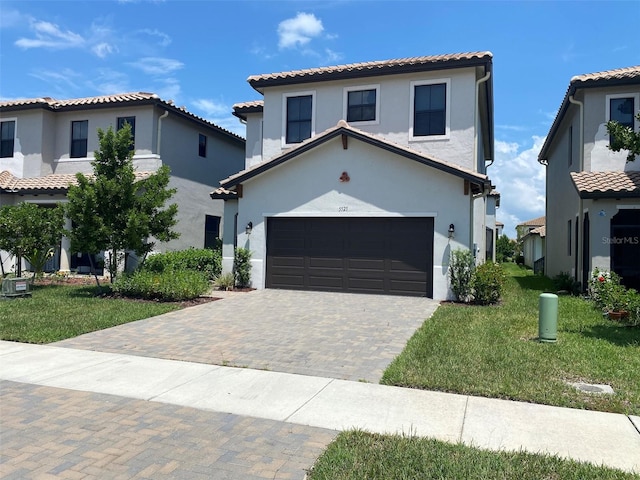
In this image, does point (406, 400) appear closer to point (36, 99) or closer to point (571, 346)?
point (571, 346)

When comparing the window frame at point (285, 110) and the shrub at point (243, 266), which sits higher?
the window frame at point (285, 110)

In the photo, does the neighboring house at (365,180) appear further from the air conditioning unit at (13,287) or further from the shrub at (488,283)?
the air conditioning unit at (13,287)

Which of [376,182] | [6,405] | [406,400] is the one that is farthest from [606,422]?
[376,182]

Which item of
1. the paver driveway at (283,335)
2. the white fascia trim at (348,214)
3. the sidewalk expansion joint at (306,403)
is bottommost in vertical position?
the sidewalk expansion joint at (306,403)

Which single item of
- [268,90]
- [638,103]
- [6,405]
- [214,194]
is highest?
[268,90]

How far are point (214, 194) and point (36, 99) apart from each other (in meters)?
9.22

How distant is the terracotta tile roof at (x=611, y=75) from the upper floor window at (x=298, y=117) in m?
8.74

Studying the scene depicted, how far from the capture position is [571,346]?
8289 millimetres

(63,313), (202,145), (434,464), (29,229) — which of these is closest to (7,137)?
(202,145)

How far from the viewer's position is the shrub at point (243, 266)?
16.3 metres

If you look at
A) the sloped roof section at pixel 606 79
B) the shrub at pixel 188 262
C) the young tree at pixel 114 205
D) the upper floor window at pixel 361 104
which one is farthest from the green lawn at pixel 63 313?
the sloped roof section at pixel 606 79

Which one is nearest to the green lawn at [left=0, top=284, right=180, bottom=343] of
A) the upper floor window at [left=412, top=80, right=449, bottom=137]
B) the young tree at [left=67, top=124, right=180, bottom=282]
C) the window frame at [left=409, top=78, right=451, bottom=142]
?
the young tree at [left=67, top=124, right=180, bottom=282]

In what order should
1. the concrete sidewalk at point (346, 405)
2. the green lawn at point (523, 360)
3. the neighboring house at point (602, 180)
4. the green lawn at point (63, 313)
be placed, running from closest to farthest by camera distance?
the concrete sidewalk at point (346, 405)
the green lawn at point (523, 360)
the green lawn at point (63, 313)
the neighboring house at point (602, 180)

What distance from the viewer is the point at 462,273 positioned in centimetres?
1393
